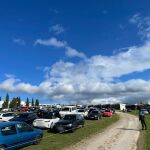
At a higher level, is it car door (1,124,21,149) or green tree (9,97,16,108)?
green tree (9,97,16,108)

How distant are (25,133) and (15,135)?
120cm

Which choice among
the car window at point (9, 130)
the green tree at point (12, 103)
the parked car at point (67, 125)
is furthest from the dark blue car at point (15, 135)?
the green tree at point (12, 103)

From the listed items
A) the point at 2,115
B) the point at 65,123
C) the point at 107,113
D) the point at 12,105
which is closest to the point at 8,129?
the point at 65,123

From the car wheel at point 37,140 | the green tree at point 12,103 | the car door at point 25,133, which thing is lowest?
the car wheel at point 37,140

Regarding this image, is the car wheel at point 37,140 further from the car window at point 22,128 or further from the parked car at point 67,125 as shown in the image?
the parked car at point 67,125

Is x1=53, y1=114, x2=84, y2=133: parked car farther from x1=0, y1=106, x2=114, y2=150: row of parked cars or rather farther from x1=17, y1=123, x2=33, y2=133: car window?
x1=17, y1=123, x2=33, y2=133: car window

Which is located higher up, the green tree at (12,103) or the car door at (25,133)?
the green tree at (12,103)

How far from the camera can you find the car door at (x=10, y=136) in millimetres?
15031

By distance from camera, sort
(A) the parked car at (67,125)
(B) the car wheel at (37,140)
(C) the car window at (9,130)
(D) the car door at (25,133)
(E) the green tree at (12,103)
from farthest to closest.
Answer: (E) the green tree at (12,103), (A) the parked car at (67,125), (B) the car wheel at (37,140), (D) the car door at (25,133), (C) the car window at (9,130)

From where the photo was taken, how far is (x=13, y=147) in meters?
15.5

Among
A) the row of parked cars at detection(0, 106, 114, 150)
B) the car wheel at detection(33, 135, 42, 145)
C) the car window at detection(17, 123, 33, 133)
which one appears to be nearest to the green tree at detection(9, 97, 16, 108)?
the row of parked cars at detection(0, 106, 114, 150)

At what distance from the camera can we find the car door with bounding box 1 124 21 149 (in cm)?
1503

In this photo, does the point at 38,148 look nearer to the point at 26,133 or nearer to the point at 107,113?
the point at 26,133

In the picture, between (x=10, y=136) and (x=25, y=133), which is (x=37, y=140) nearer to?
(x=25, y=133)
